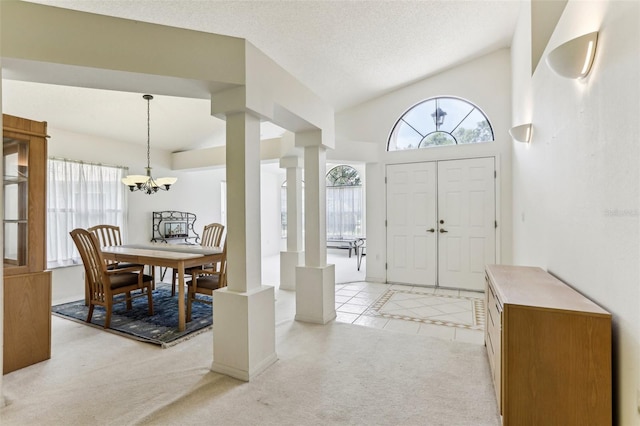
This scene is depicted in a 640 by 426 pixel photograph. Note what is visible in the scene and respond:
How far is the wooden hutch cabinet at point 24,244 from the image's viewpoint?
92.5 inches

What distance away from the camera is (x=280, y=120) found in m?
3.10

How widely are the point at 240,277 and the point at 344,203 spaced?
6.76m

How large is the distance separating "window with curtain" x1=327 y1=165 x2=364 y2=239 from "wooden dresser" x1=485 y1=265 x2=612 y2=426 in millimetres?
7248

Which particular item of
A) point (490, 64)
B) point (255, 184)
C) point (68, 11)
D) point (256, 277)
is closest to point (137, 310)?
point (256, 277)

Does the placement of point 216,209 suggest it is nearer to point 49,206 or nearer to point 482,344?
point 49,206

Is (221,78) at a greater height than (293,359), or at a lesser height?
greater

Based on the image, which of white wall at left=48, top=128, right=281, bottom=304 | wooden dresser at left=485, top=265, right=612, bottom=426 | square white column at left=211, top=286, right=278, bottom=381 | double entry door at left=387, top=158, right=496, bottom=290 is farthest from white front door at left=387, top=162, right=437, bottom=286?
white wall at left=48, top=128, right=281, bottom=304

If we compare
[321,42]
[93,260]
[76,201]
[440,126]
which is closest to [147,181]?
[76,201]

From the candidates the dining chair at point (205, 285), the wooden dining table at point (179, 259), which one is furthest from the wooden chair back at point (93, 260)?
the dining chair at point (205, 285)

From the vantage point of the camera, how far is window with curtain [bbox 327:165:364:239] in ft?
29.0

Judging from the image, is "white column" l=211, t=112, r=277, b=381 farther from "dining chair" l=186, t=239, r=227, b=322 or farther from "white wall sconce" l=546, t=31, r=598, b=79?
"white wall sconce" l=546, t=31, r=598, b=79

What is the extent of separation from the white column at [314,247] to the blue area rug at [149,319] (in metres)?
1.06

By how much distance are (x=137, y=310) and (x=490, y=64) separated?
5.96 meters

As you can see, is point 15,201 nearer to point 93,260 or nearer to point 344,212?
point 93,260
